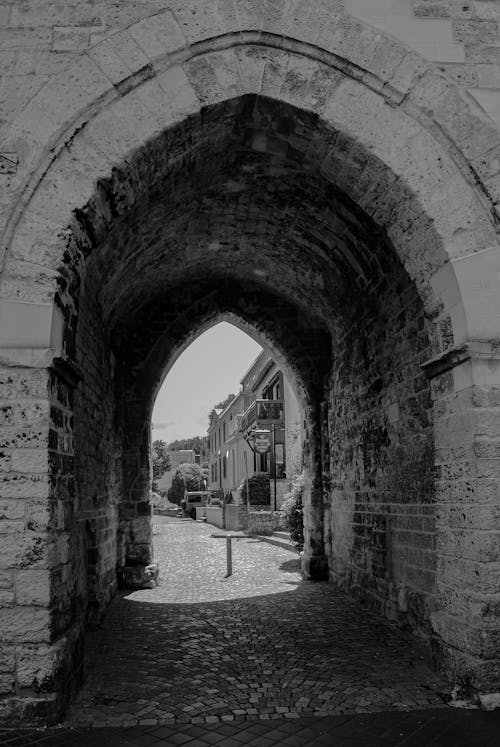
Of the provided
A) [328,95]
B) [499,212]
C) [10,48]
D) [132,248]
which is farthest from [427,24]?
[132,248]

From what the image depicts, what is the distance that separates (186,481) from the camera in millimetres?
43906

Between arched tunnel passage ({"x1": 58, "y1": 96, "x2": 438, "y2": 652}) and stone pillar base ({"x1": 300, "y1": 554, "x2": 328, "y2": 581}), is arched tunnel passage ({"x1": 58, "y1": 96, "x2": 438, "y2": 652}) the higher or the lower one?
the higher one

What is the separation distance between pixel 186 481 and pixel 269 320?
118 ft

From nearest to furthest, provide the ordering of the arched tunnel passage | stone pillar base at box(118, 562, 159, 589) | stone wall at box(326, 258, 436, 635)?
the arched tunnel passage, stone wall at box(326, 258, 436, 635), stone pillar base at box(118, 562, 159, 589)

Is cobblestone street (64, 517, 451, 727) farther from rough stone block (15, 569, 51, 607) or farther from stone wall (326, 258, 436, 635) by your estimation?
rough stone block (15, 569, 51, 607)

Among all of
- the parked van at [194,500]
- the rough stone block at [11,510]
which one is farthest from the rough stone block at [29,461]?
the parked van at [194,500]

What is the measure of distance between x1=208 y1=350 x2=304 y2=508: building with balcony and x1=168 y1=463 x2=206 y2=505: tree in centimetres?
172

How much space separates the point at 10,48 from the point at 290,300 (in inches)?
214

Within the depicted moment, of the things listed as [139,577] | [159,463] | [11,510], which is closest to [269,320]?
[139,577]

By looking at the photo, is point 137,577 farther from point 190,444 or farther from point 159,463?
point 190,444

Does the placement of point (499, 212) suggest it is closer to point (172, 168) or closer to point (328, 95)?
point (328, 95)

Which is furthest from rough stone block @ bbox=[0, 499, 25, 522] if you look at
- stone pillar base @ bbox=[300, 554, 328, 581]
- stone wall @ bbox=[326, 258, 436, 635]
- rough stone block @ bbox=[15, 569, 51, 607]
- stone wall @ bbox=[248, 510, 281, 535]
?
stone wall @ bbox=[248, 510, 281, 535]

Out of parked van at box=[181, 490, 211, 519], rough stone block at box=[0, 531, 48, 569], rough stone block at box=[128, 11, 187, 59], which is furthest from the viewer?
parked van at box=[181, 490, 211, 519]

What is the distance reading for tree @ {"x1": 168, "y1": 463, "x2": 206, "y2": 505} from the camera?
1722 inches
